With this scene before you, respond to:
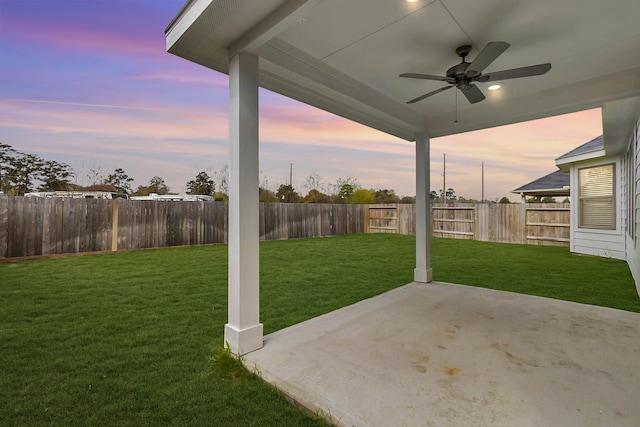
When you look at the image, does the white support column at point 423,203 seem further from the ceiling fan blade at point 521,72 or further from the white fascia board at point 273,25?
the white fascia board at point 273,25

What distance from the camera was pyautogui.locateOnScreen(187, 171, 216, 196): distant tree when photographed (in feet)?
41.3

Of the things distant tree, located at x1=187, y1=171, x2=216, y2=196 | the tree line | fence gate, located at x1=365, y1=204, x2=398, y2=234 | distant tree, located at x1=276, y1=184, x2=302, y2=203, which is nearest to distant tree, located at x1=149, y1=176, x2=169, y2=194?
the tree line

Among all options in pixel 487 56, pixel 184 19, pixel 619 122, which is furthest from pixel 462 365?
pixel 619 122

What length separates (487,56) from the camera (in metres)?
2.14

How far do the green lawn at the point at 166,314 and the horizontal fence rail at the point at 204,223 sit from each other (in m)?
0.79

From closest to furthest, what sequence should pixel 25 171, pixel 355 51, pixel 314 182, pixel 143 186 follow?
1. pixel 355 51
2. pixel 25 171
3. pixel 143 186
4. pixel 314 182

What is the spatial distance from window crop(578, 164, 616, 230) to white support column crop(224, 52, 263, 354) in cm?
786

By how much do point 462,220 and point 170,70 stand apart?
10073 millimetres

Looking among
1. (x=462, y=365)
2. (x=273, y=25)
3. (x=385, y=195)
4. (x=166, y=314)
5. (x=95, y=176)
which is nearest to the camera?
(x=273, y=25)

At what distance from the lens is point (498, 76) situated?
2.34m

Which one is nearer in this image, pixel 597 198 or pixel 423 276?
pixel 423 276

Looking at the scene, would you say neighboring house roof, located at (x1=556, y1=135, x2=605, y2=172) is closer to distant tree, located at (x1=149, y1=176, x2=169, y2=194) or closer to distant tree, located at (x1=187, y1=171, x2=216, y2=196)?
distant tree, located at (x1=187, y1=171, x2=216, y2=196)

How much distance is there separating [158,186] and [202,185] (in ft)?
5.79

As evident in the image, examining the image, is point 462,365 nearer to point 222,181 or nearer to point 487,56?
point 487,56
